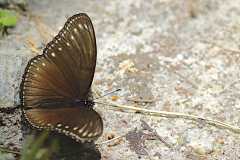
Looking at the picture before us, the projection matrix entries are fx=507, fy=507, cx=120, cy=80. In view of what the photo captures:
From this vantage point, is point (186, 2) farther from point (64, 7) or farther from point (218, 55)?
point (64, 7)

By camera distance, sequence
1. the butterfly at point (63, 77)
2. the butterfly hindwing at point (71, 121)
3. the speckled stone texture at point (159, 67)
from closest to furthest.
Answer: the butterfly hindwing at point (71, 121)
the butterfly at point (63, 77)
the speckled stone texture at point (159, 67)

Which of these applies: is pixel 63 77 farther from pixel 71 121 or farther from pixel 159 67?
pixel 159 67

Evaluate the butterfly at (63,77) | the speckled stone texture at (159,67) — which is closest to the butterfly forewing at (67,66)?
the butterfly at (63,77)

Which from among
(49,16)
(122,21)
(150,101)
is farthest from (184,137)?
(49,16)

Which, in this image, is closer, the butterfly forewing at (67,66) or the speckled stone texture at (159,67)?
the butterfly forewing at (67,66)

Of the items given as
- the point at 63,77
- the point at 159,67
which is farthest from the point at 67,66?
the point at 159,67

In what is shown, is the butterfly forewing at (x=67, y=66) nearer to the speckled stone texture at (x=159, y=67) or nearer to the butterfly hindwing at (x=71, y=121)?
the butterfly hindwing at (x=71, y=121)
